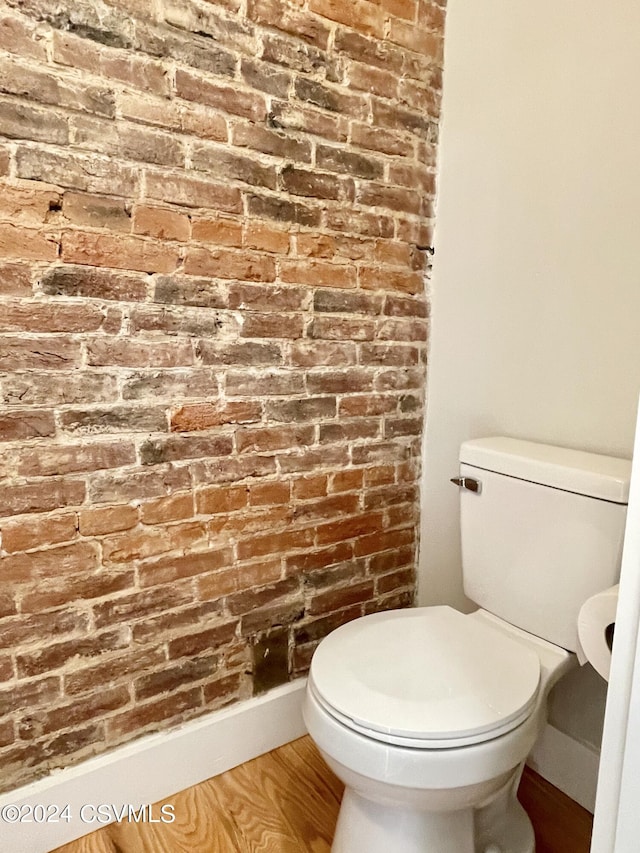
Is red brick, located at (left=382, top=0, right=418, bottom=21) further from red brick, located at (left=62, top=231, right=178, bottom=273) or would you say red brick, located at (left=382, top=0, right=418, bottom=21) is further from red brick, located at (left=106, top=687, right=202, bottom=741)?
red brick, located at (left=106, top=687, right=202, bottom=741)

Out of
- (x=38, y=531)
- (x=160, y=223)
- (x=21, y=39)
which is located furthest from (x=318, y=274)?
(x=38, y=531)

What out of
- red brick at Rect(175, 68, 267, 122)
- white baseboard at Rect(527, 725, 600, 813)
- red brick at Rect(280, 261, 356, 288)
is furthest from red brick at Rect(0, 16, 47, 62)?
white baseboard at Rect(527, 725, 600, 813)

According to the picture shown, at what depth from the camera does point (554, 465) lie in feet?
4.11

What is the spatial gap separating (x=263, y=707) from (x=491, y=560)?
72 centimetres

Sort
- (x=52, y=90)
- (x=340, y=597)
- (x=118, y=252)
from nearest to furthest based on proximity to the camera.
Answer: (x=52, y=90) → (x=118, y=252) → (x=340, y=597)

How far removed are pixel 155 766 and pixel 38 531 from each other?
0.66m

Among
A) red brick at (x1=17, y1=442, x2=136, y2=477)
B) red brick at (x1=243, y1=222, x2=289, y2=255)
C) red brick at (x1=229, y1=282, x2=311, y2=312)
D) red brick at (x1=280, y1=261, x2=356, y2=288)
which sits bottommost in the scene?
red brick at (x1=17, y1=442, x2=136, y2=477)

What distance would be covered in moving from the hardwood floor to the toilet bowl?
143mm

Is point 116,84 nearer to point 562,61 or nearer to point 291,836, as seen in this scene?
point 562,61

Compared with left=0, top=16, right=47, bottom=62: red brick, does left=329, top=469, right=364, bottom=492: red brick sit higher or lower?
lower

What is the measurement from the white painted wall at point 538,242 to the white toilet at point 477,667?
0.56 feet

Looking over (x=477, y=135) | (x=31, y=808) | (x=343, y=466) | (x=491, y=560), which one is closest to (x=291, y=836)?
(x=31, y=808)

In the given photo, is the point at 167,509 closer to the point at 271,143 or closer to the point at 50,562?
the point at 50,562

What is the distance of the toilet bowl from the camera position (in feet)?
3.30
